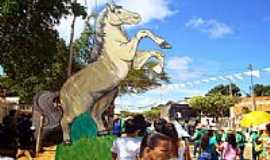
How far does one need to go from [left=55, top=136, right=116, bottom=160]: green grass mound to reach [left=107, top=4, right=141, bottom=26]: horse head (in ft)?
28.0

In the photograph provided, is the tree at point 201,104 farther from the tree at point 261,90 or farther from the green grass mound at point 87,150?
the green grass mound at point 87,150

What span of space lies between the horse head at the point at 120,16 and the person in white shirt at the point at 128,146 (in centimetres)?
1011

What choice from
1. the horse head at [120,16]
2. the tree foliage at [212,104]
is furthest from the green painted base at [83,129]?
the tree foliage at [212,104]

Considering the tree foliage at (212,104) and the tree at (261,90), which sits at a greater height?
the tree at (261,90)

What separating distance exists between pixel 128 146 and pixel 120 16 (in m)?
10.5

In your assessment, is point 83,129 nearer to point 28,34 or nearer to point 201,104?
point 28,34

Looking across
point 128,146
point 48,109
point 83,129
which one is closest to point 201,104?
point 48,109

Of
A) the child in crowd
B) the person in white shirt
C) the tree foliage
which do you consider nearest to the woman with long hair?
the person in white shirt

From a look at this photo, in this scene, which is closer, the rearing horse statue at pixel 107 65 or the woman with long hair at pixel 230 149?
the woman with long hair at pixel 230 149

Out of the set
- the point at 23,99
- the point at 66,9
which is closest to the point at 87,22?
the point at 66,9

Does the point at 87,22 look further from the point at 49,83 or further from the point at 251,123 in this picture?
the point at 49,83

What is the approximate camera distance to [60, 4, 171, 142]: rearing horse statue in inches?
603

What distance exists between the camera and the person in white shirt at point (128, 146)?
5.29 m

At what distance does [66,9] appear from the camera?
1700cm
